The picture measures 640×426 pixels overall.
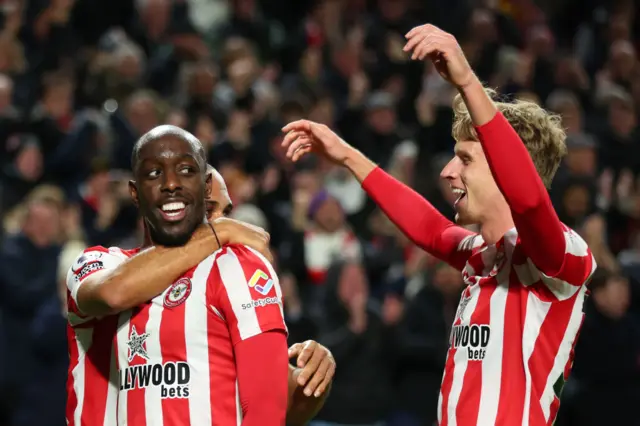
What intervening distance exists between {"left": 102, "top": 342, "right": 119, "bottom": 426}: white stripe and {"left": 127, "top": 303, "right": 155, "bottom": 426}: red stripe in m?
0.13

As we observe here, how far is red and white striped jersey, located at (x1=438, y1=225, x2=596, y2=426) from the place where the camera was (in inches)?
140

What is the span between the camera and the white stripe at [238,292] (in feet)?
10.9

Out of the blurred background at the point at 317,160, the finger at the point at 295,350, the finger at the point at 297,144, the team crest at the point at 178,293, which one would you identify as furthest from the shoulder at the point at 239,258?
the blurred background at the point at 317,160

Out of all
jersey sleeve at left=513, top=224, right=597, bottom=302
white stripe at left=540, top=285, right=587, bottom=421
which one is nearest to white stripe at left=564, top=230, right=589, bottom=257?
jersey sleeve at left=513, top=224, right=597, bottom=302

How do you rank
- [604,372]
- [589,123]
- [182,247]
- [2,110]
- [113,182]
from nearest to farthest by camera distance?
[182,247] < [604,372] < [113,182] < [2,110] < [589,123]

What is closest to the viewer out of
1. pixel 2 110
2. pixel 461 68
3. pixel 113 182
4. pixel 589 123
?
pixel 461 68

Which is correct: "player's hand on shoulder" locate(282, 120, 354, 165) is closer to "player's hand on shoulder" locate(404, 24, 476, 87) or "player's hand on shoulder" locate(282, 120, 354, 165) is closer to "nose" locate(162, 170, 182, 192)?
"nose" locate(162, 170, 182, 192)

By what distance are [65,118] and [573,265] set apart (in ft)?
22.3

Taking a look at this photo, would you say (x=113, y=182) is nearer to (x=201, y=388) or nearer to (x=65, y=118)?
(x=65, y=118)

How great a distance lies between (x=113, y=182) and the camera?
8.26 meters

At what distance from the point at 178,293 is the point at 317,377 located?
0.52m

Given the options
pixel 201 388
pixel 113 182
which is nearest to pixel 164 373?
pixel 201 388

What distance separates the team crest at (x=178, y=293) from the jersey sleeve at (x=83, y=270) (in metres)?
0.19

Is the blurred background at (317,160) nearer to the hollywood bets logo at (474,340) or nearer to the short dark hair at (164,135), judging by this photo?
the hollywood bets logo at (474,340)
